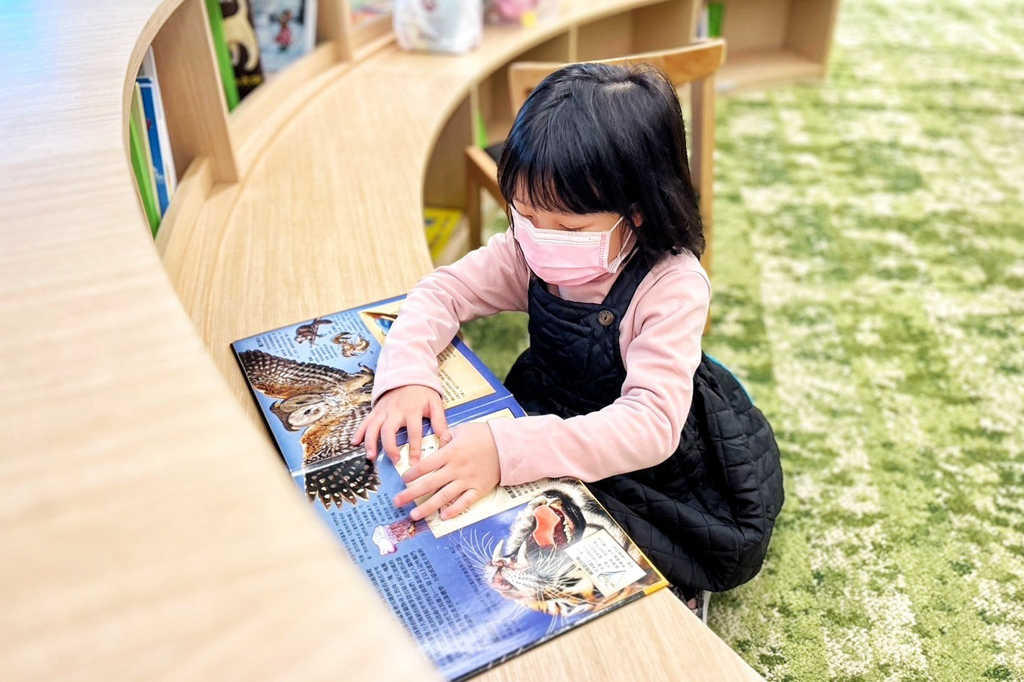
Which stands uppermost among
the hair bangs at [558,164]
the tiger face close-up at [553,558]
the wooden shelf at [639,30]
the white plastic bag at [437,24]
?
the hair bangs at [558,164]

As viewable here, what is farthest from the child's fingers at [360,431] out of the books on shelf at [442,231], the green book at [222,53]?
the books on shelf at [442,231]

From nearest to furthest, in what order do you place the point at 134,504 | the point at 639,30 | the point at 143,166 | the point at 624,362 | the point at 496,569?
the point at 134,504, the point at 496,569, the point at 624,362, the point at 143,166, the point at 639,30

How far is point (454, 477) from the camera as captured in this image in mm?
773

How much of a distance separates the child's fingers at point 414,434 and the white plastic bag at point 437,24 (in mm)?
1580

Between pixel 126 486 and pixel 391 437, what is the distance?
1.51 ft

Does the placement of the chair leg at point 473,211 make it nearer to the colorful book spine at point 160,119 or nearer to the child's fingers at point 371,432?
the colorful book spine at point 160,119

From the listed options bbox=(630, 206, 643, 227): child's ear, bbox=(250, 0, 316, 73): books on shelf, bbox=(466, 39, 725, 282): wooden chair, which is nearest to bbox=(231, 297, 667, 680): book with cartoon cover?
bbox=(630, 206, 643, 227): child's ear

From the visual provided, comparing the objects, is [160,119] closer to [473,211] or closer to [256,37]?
[256,37]

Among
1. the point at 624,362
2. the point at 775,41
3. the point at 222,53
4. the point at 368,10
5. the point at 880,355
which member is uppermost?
the point at 222,53

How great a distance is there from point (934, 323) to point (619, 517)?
1483 mm

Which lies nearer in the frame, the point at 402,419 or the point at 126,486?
the point at 126,486

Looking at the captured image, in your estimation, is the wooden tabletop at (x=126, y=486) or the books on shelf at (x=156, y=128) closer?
the wooden tabletop at (x=126, y=486)

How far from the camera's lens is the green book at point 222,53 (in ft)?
4.75

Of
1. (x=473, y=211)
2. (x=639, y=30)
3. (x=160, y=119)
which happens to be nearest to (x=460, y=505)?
(x=160, y=119)
